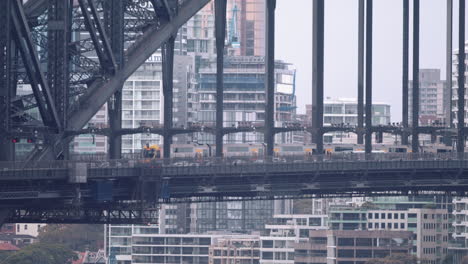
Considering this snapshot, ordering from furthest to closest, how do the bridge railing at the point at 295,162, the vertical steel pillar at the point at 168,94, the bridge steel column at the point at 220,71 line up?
the bridge steel column at the point at 220,71, the vertical steel pillar at the point at 168,94, the bridge railing at the point at 295,162

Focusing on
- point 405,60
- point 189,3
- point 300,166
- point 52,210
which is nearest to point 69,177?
point 52,210

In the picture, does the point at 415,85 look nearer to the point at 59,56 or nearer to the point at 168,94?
the point at 168,94

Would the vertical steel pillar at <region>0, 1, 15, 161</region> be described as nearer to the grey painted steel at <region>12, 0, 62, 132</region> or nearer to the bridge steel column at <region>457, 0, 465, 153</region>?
the grey painted steel at <region>12, 0, 62, 132</region>

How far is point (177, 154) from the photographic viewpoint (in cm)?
18062

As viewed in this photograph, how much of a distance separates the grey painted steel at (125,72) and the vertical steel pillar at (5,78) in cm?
289

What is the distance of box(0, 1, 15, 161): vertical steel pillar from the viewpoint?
4968 inches

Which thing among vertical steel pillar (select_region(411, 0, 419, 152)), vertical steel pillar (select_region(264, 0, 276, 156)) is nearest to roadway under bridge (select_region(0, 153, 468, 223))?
vertical steel pillar (select_region(264, 0, 276, 156))

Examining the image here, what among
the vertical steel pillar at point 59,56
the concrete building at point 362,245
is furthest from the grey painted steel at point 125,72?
the concrete building at point 362,245

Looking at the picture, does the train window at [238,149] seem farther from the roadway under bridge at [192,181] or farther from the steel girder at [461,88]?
the roadway under bridge at [192,181]

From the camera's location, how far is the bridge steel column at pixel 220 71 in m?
149

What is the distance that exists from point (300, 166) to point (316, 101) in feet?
69.3

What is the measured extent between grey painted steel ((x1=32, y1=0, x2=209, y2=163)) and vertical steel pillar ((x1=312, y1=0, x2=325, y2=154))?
11262 millimetres

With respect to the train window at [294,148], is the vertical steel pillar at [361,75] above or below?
above

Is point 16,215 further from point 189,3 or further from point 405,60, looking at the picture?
point 405,60
